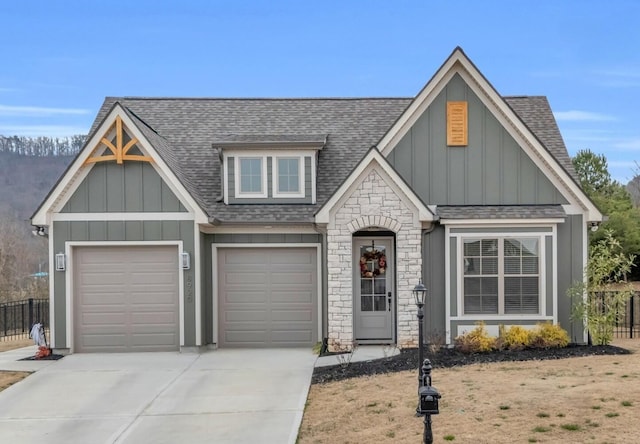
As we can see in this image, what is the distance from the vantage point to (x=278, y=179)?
15227 mm

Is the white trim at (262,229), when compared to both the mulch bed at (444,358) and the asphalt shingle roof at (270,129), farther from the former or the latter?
the mulch bed at (444,358)

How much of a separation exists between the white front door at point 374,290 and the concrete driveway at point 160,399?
4.96 feet

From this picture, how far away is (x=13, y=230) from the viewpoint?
5191 centimetres

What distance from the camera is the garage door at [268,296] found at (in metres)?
14.8

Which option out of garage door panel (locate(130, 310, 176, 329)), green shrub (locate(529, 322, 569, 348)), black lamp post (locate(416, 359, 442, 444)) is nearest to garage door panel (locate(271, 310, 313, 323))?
garage door panel (locate(130, 310, 176, 329))

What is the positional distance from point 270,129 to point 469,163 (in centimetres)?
545

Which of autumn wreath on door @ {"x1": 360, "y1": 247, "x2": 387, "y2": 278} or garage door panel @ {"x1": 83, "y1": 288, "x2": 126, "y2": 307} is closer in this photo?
garage door panel @ {"x1": 83, "y1": 288, "x2": 126, "y2": 307}

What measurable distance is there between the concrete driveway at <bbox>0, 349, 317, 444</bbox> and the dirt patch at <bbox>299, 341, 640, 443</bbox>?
69cm

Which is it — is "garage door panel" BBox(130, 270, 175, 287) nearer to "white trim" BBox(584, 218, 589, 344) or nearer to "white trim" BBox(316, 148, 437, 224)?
"white trim" BBox(316, 148, 437, 224)

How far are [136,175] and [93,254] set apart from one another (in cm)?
202

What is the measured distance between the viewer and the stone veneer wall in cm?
1338

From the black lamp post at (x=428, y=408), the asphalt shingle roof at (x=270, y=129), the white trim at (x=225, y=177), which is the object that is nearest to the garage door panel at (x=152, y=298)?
the asphalt shingle roof at (x=270, y=129)

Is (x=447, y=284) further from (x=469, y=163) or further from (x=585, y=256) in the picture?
(x=585, y=256)

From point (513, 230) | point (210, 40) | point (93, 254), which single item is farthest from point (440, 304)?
point (210, 40)
